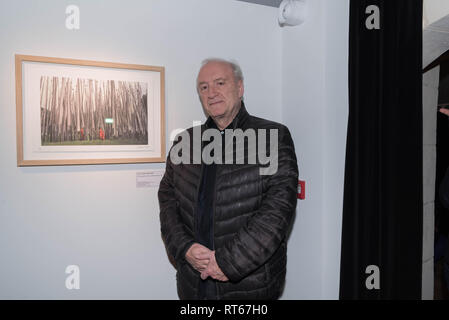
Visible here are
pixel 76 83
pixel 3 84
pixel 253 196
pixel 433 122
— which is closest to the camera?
pixel 253 196

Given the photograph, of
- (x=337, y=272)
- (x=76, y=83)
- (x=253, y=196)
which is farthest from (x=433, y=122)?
(x=76, y=83)

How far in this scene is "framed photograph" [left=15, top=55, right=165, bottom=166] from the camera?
1.80 meters

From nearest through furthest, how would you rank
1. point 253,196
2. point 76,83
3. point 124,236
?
point 253,196, point 76,83, point 124,236

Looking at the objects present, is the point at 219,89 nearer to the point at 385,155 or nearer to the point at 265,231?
the point at 265,231

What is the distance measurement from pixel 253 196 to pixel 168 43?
1.16 m

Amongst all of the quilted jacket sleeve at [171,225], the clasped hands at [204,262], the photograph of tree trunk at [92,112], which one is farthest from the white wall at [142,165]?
the clasped hands at [204,262]

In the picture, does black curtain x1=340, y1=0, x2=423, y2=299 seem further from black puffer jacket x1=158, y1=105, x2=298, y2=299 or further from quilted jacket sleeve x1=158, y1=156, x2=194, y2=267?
quilted jacket sleeve x1=158, y1=156, x2=194, y2=267

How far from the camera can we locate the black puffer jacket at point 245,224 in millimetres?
1528

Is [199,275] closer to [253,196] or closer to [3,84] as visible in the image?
[253,196]

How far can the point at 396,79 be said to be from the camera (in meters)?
1.63

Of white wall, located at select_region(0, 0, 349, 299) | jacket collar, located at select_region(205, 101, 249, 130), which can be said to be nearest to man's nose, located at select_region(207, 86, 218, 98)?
jacket collar, located at select_region(205, 101, 249, 130)

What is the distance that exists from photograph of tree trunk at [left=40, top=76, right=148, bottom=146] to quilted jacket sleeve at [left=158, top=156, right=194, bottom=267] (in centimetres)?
36

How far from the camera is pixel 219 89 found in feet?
5.73

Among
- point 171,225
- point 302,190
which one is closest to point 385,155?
point 302,190
